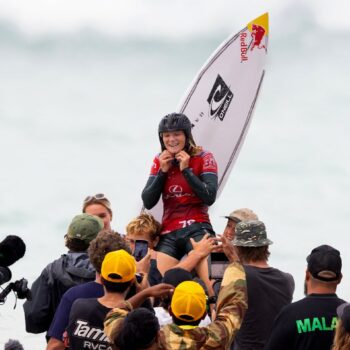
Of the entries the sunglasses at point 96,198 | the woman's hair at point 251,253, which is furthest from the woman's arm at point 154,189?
the woman's hair at point 251,253

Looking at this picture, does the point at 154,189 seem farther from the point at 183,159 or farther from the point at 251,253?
the point at 251,253

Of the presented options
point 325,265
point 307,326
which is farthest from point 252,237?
point 307,326

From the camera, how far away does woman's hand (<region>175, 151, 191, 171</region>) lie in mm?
8883

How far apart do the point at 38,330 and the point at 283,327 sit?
2678 mm

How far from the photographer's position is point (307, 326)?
5684mm

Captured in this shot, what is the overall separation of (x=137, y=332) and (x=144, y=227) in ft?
13.5

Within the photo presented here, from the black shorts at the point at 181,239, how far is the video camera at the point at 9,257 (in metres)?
2.63

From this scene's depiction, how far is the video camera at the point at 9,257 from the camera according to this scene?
6449 millimetres

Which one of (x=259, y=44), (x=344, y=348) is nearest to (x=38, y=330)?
(x=344, y=348)

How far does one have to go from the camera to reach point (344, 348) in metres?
4.89

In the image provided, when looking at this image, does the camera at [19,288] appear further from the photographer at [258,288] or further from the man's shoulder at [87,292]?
the photographer at [258,288]

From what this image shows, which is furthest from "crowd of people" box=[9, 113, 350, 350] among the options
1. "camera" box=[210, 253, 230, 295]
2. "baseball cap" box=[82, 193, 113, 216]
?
"baseball cap" box=[82, 193, 113, 216]

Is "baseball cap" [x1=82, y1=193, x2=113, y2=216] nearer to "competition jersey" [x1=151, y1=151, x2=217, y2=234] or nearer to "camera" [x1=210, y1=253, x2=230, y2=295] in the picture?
"competition jersey" [x1=151, y1=151, x2=217, y2=234]

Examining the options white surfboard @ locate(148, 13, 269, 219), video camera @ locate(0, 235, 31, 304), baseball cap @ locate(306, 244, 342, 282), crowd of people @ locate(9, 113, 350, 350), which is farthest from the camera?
white surfboard @ locate(148, 13, 269, 219)
